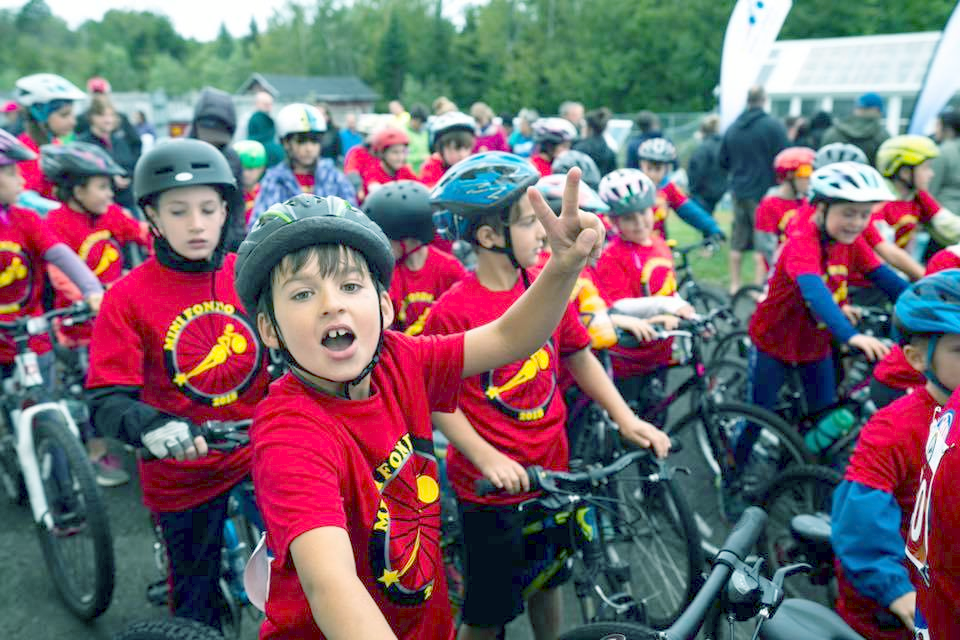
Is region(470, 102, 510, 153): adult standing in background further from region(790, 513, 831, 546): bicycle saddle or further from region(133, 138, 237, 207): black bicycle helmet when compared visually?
region(790, 513, 831, 546): bicycle saddle

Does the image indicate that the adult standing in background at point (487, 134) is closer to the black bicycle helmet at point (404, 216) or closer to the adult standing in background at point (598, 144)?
the adult standing in background at point (598, 144)

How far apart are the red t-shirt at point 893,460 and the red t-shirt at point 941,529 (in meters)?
0.57

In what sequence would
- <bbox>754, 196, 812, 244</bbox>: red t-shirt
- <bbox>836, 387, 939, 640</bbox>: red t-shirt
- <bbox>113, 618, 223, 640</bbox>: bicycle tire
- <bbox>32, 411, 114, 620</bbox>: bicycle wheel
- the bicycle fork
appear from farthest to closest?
1. <bbox>754, 196, 812, 244</bbox>: red t-shirt
2. the bicycle fork
3. <bbox>32, 411, 114, 620</bbox>: bicycle wheel
4. <bbox>836, 387, 939, 640</bbox>: red t-shirt
5. <bbox>113, 618, 223, 640</bbox>: bicycle tire

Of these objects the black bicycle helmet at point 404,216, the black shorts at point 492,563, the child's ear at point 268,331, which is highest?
the child's ear at point 268,331

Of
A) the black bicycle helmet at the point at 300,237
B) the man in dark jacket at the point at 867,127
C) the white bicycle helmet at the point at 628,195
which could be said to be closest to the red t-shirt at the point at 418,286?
the white bicycle helmet at the point at 628,195

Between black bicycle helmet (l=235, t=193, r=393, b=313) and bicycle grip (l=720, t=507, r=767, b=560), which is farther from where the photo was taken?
black bicycle helmet (l=235, t=193, r=393, b=313)

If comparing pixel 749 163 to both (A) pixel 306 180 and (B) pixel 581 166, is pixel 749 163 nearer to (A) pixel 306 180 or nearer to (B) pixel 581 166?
(B) pixel 581 166

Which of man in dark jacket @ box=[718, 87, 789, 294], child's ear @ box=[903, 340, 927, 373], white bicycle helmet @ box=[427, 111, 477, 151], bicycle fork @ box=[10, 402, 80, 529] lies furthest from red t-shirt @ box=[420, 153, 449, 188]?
child's ear @ box=[903, 340, 927, 373]

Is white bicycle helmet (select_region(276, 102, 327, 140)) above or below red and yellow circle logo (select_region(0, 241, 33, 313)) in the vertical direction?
above

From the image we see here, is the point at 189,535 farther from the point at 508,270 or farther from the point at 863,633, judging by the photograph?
the point at 863,633

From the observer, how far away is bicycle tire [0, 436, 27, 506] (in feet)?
17.5

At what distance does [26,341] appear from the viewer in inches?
181

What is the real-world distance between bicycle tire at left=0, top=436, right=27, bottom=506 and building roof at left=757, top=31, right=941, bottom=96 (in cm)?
2822

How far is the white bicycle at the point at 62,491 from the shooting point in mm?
3926
